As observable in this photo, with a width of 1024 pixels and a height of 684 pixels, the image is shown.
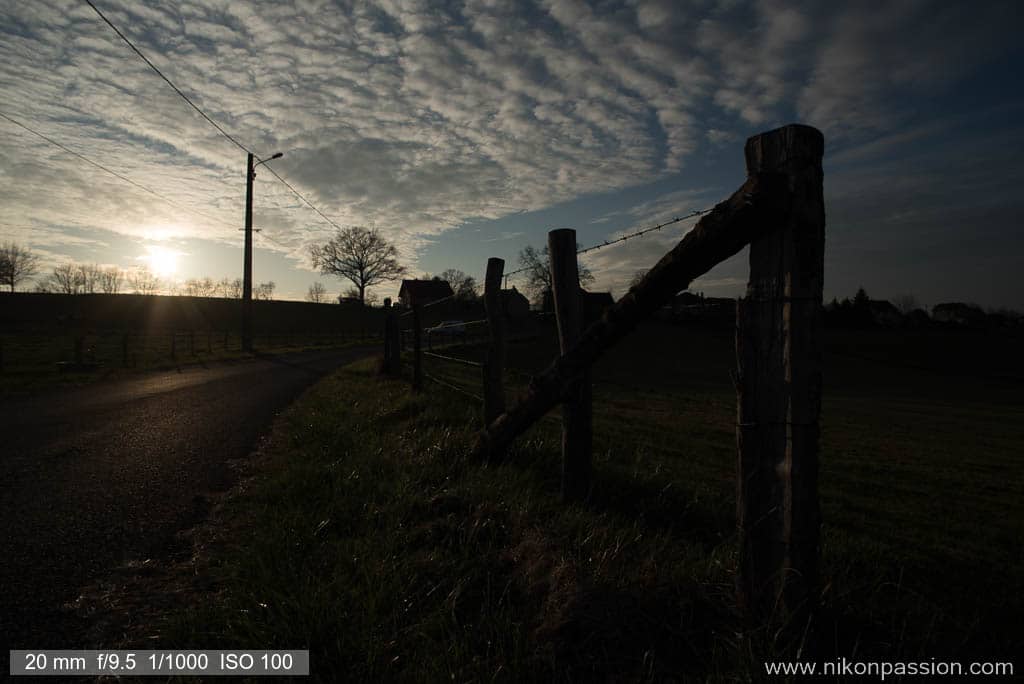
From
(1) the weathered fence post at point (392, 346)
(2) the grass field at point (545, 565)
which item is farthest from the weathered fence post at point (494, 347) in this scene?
(1) the weathered fence post at point (392, 346)

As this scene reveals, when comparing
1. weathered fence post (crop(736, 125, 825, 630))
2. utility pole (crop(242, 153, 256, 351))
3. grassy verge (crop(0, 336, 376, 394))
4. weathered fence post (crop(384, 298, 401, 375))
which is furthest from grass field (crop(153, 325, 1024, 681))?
utility pole (crop(242, 153, 256, 351))

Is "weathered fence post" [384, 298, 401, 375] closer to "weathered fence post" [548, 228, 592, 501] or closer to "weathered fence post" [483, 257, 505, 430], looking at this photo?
"weathered fence post" [483, 257, 505, 430]

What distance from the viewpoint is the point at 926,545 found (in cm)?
389

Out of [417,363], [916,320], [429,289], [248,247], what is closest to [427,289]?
[429,289]

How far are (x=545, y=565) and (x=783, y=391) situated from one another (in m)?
1.39

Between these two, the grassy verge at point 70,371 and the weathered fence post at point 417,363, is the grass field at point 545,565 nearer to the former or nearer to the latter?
the weathered fence post at point 417,363

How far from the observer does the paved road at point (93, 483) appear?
2783mm

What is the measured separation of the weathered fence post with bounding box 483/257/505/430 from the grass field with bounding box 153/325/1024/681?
0.46 meters

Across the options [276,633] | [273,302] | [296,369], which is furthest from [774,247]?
[273,302]

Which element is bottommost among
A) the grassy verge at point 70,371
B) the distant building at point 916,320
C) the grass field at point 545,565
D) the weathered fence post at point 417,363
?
the grassy verge at point 70,371

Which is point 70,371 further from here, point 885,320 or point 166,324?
point 885,320

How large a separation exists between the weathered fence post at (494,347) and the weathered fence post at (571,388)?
4.58 feet

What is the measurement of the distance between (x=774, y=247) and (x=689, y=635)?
161cm

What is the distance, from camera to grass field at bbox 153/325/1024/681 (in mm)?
2082
